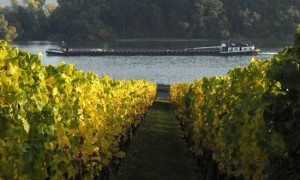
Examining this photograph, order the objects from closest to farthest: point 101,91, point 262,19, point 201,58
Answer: point 101,91, point 201,58, point 262,19

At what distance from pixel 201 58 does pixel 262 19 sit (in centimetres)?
6174

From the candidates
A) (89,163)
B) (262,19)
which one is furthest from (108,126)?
(262,19)

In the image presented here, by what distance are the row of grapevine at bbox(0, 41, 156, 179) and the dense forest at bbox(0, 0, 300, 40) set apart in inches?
6680

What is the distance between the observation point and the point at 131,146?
18703 millimetres

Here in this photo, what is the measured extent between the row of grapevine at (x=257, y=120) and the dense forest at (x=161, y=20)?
167413 millimetres

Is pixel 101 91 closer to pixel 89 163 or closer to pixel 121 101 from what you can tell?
pixel 89 163

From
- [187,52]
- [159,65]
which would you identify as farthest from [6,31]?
[159,65]

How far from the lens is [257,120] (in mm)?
7336

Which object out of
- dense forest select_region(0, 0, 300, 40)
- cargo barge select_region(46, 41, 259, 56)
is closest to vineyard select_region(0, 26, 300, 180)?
cargo barge select_region(46, 41, 259, 56)

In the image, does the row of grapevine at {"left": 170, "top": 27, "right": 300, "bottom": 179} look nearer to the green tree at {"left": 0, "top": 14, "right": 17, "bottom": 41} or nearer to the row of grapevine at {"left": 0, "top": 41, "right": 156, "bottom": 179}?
the row of grapevine at {"left": 0, "top": 41, "right": 156, "bottom": 179}

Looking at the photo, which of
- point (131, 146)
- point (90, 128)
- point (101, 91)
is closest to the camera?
point (90, 128)

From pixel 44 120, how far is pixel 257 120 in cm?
310

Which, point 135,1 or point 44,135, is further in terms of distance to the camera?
point 135,1

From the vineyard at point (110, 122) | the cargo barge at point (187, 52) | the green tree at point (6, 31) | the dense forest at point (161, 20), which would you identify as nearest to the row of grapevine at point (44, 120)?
the vineyard at point (110, 122)
